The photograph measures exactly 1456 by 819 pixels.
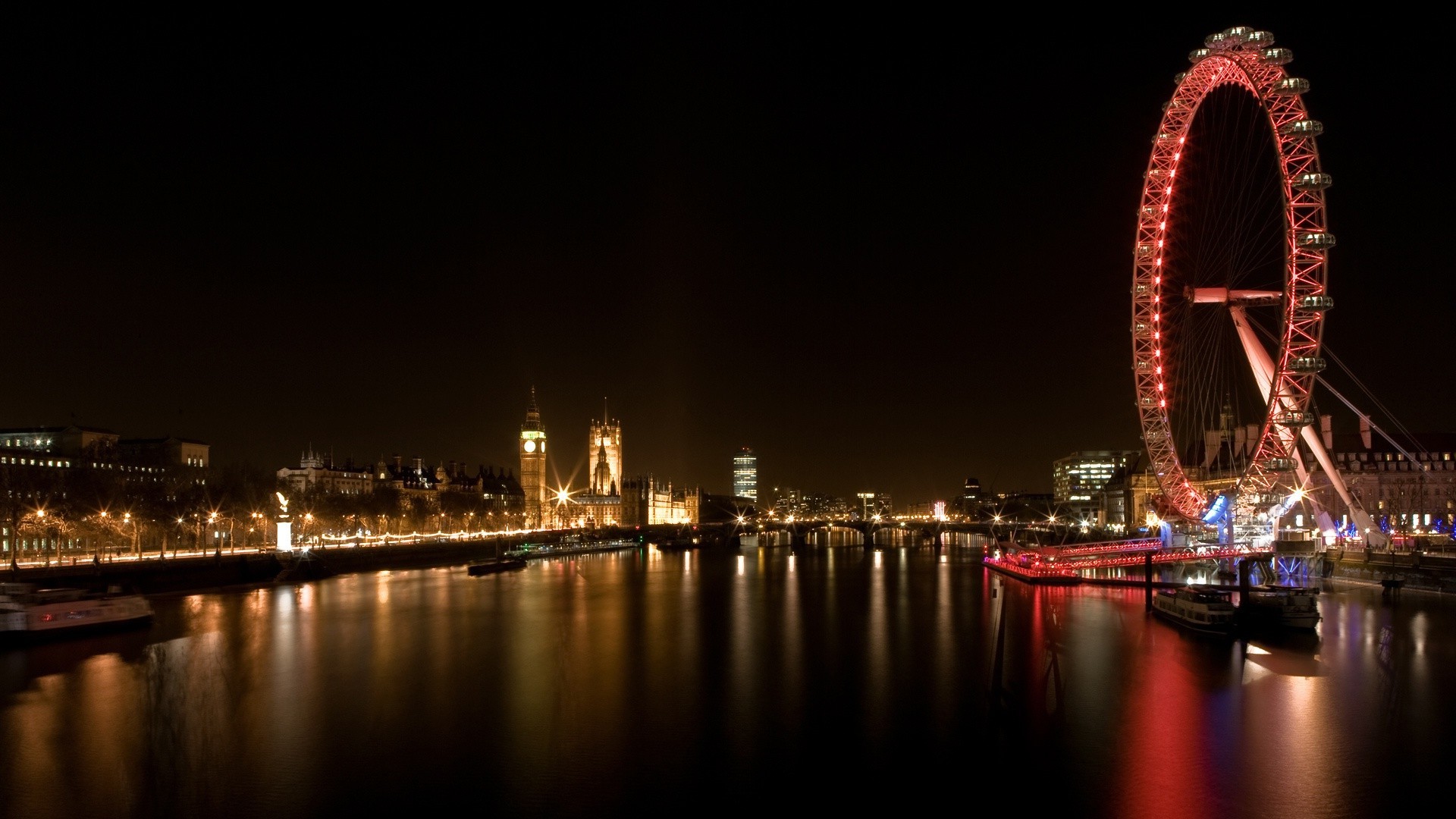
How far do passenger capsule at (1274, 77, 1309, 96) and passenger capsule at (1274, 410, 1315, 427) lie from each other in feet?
37.8

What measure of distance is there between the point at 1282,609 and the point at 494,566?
1908 inches

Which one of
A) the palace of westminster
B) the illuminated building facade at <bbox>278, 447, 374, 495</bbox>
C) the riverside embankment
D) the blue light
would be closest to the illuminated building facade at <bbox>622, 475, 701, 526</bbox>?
the palace of westminster

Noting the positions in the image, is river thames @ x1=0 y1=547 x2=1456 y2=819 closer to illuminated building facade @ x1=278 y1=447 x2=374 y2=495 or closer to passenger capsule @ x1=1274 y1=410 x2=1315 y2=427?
passenger capsule @ x1=1274 y1=410 x2=1315 y2=427

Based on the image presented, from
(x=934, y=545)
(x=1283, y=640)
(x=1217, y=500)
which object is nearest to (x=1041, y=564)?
(x=1217, y=500)

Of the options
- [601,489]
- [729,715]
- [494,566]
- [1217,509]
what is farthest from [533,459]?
[729,715]

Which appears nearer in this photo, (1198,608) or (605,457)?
(1198,608)

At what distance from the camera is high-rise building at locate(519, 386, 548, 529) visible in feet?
489

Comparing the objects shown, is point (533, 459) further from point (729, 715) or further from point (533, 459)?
point (729, 715)

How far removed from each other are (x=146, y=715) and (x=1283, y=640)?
3105cm

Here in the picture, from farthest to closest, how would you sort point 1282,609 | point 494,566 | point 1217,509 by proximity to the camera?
point 494,566
point 1217,509
point 1282,609

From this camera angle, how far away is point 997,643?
31.9m

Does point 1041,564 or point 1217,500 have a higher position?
point 1217,500

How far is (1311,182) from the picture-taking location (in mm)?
38250

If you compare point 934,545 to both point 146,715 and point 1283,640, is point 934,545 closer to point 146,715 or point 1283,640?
A: point 1283,640
